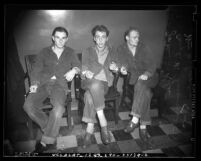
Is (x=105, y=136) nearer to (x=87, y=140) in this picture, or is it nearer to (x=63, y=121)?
(x=87, y=140)

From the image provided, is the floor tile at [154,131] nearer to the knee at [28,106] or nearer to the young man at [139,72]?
the young man at [139,72]

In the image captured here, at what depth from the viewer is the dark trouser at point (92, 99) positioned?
256cm

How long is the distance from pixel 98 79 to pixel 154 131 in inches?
34.9

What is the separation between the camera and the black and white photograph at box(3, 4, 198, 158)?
2.55m

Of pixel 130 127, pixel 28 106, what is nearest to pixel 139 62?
pixel 130 127

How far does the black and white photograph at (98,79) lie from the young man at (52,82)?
0.01 m

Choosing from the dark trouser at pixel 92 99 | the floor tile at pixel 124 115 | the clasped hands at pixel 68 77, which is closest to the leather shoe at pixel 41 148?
the dark trouser at pixel 92 99

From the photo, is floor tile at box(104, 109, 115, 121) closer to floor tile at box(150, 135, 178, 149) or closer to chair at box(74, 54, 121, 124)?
chair at box(74, 54, 121, 124)

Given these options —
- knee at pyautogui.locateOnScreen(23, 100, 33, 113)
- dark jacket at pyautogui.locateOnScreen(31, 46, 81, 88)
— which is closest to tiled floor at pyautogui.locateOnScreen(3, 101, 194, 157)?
knee at pyautogui.locateOnScreen(23, 100, 33, 113)

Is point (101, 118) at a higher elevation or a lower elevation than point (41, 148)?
higher

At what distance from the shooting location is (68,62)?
2.58 meters

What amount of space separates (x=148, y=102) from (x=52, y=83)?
3.64 ft

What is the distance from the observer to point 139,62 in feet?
8.80

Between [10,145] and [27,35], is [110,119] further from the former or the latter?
[27,35]
